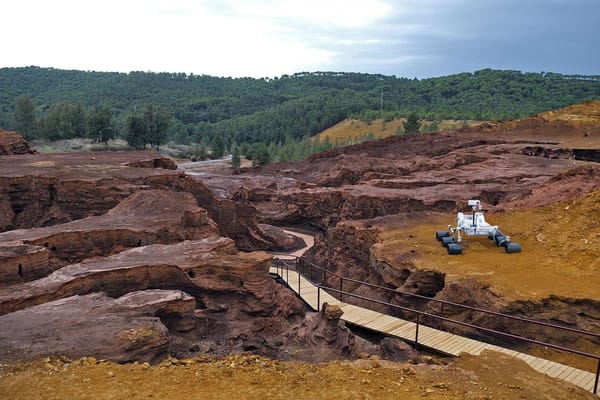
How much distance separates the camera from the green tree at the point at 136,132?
64.4m

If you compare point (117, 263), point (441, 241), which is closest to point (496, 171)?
point (441, 241)

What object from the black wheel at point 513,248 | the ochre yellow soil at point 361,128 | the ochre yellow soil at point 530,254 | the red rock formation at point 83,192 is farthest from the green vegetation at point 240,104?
the black wheel at point 513,248

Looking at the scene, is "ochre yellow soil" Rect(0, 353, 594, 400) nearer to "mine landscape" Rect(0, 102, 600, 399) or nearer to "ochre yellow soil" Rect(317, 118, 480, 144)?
"mine landscape" Rect(0, 102, 600, 399)

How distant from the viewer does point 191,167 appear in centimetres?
6838

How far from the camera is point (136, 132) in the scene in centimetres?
6538

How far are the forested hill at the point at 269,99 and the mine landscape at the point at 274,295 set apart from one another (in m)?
54.7

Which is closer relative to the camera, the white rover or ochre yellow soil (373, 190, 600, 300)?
ochre yellow soil (373, 190, 600, 300)

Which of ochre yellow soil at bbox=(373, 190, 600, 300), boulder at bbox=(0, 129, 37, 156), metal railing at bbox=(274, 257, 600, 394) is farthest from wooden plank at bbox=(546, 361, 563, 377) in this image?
boulder at bbox=(0, 129, 37, 156)

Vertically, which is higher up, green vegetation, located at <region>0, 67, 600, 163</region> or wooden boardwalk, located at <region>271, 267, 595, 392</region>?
green vegetation, located at <region>0, 67, 600, 163</region>

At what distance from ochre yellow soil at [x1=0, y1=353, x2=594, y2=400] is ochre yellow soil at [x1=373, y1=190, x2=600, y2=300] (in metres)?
4.54

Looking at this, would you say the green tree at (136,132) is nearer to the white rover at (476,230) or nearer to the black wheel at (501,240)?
the white rover at (476,230)

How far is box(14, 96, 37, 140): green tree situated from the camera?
61625 mm

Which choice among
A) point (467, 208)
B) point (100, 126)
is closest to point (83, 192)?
point (467, 208)

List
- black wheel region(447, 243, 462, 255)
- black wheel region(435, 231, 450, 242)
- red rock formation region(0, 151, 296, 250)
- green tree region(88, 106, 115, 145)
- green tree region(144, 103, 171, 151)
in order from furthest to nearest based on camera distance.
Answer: green tree region(144, 103, 171, 151) → green tree region(88, 106, 115, 145) → red rock formation region(0, 151, 296, 250) → black wheel region(435, 231, 450, 242) → black wheel region(447, 243, 462, 255)
